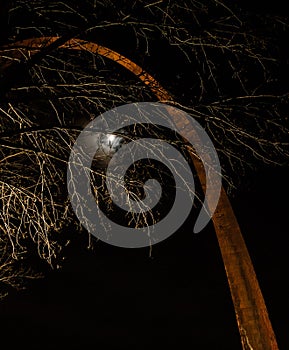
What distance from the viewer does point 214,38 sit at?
660 cm

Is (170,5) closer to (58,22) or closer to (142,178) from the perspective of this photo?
(58,22)

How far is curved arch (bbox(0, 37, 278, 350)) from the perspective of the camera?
5996mm

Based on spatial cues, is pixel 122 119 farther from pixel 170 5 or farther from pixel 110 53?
pixel 170 5

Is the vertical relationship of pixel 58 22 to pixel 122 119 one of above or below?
above

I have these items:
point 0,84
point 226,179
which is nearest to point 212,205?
point 226,179

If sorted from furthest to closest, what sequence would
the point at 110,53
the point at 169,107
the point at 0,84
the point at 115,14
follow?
the point at 110,53, the point at 169,107, the point at 115,14, the point at 0,84

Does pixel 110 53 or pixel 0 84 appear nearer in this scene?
pixel 0 84

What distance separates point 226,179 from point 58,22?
355cm

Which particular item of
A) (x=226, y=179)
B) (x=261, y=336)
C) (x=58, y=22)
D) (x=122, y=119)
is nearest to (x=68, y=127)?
(x=122, y=119)

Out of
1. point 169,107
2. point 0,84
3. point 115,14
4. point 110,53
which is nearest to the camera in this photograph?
point 0,84

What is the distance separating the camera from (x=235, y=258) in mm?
6488

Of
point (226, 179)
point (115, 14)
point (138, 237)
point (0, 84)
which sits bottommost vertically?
point (138, 237)

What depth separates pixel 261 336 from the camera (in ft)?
19.4

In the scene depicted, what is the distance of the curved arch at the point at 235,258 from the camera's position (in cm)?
600
